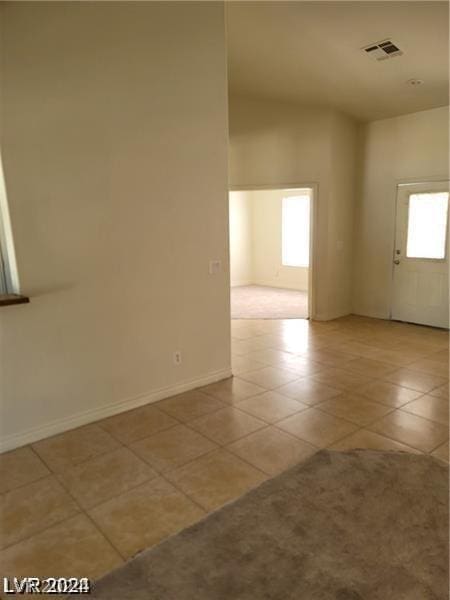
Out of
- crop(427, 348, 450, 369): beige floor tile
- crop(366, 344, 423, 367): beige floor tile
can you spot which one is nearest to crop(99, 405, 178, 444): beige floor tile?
crop(366, 344, 423, 367): beige floor tile

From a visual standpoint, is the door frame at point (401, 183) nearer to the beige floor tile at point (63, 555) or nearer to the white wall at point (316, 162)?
the white wall at point (316, 162)

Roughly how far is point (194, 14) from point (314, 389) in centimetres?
340

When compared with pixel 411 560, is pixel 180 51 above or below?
above

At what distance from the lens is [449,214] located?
5.35 m

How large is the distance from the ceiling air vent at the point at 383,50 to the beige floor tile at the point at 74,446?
4.18 m

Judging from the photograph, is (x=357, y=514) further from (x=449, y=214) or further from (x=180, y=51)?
(x=449, y=214)

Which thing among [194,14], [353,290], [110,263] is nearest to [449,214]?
[353,290]

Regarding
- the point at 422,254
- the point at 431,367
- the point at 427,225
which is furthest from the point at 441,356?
the point at 427,225

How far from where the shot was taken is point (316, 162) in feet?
19.1

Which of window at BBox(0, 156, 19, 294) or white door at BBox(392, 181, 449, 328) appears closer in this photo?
window at BBox(0, 156, 19, 294)

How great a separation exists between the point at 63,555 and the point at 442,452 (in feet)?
7.66

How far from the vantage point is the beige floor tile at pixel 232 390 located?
3.56 meters

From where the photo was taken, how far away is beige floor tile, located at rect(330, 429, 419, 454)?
2.71 m

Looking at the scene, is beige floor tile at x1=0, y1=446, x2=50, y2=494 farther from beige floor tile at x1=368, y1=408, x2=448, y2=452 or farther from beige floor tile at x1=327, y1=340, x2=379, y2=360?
beige floor tile at x1=327, y1=340, x2=379, y2=360
